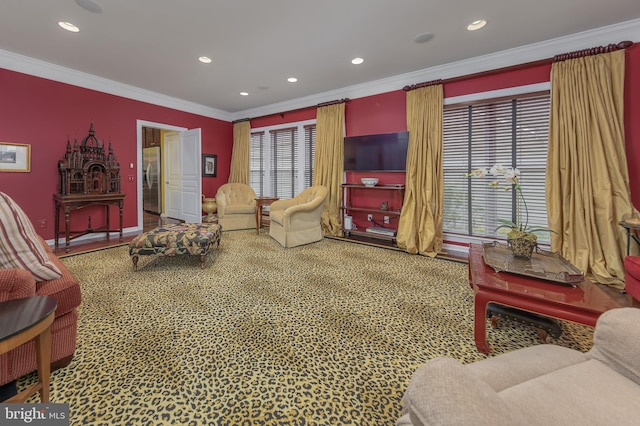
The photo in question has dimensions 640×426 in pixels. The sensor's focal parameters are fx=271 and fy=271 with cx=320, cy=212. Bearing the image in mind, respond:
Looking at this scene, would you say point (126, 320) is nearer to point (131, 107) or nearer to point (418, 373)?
point (418, 373)

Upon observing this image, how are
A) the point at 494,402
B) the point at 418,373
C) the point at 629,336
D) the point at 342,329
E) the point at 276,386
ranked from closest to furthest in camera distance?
the point at 494,402 < the point at 418,373 < the point at 629,336 < the point at 276,386 < the point at 342,329

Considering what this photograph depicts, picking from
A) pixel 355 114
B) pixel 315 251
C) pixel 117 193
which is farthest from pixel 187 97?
pixel 315 251

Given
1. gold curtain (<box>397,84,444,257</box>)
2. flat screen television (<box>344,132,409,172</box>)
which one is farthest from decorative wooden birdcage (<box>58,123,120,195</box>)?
gold curtain (<box>397,84,444,257</box>)

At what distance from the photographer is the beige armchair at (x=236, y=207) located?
532cm

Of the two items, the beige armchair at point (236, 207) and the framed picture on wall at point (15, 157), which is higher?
the framed picture on wall at point (15, 157)

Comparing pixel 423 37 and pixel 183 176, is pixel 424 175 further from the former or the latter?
pixel 183 176

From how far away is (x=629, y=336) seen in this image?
2.90 ft

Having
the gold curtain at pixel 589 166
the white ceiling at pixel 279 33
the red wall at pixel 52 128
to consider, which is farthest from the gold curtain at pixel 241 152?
the gold curtain at pixel 589 166

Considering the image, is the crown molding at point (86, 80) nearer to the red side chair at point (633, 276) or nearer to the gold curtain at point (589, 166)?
the gold curtain at point (589, 166)

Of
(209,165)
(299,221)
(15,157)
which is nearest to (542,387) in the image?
(299,221)

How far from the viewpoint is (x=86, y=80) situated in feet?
14.1

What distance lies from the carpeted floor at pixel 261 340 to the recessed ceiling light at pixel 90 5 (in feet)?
8.72

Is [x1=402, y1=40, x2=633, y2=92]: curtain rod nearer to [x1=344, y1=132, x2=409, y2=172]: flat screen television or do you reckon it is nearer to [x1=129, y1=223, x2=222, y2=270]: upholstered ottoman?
[x1=344, y1=132, x2=409, y2=172]: flat screen television

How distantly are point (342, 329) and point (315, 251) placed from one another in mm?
2060
